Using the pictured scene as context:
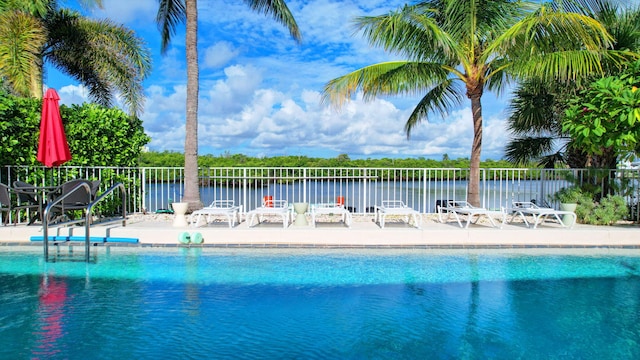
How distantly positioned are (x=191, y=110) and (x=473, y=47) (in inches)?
282

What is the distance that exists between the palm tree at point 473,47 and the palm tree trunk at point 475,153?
0.02 m

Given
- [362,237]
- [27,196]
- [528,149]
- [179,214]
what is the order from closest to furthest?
[362,237], [27,196], [179,214], [528,149]

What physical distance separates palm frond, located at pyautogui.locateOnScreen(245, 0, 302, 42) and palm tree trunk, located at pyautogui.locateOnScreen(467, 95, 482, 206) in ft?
17.7

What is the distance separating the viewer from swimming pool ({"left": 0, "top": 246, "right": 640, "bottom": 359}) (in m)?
4.06

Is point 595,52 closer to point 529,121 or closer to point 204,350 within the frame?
point 529,121

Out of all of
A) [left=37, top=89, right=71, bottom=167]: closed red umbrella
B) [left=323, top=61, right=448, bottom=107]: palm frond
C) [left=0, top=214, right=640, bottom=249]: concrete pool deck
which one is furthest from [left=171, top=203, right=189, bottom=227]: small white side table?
[left=323, top=61, right=448, bottom=107]: palm frond

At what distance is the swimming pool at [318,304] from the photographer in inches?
160

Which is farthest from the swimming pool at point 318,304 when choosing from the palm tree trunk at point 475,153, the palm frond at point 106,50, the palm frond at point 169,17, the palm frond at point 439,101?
the palm frond at point 106,50

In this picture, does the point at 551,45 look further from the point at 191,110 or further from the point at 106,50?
the point at 106,50

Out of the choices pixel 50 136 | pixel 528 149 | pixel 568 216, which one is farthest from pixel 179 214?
pixel 528 149

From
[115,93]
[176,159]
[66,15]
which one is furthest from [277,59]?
[176,159]

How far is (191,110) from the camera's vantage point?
11.1 meters

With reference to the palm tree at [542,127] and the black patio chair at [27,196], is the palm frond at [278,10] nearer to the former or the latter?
the palm tree at [542,127]

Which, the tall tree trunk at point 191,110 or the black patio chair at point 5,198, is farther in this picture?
the tall tree trunk at point 191,110
